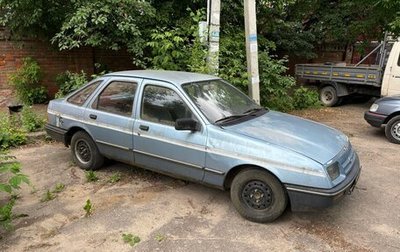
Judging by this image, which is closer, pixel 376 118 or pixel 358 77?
pixel 376 118

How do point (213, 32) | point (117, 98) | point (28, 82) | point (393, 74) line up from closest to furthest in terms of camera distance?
point (117, 98), point (213, 32), point (28, 82), point (393, 74)

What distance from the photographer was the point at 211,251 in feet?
11.4

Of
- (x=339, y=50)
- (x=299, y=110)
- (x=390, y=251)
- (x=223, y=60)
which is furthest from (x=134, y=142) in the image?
(x=339, y=50)

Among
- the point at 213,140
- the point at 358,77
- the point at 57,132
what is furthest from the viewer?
the point at 358,77

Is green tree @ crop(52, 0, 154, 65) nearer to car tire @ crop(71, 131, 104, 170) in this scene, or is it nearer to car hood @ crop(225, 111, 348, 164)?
car tire @ crop(71, 131, 104, 170)

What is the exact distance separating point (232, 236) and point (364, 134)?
5.52 m

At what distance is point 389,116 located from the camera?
7355 millimetres

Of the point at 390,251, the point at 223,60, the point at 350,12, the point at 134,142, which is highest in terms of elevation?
the point at 350,12

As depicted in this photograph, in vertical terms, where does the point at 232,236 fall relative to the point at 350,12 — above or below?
below

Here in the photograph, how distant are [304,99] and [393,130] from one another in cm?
388

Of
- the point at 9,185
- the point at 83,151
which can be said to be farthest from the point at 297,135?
the point at 83,151

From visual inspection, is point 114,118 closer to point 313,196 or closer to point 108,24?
point 313,196

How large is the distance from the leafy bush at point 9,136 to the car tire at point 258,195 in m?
4.52

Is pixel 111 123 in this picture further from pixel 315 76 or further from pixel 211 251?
pixel 315 76
